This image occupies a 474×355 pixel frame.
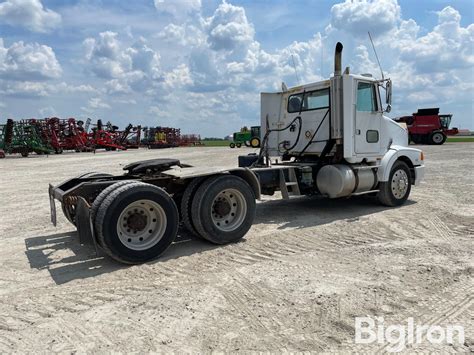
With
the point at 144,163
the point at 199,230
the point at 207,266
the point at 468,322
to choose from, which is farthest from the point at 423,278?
the point at 144,163

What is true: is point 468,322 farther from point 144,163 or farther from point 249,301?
point 144,163

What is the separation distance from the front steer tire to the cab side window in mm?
4880

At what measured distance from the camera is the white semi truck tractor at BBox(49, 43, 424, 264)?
4.98 m

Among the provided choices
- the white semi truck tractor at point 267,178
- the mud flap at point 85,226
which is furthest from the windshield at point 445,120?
the mud flap at point 85,226

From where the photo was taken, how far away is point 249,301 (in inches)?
153

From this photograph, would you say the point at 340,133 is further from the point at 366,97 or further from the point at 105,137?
the point at 105,137

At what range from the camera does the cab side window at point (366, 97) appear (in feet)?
26.5

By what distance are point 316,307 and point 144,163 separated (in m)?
3.93

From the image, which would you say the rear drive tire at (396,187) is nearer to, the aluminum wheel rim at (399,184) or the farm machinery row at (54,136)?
the aluminum wheel rim at (399,184)

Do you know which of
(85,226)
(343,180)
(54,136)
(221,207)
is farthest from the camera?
(54,136)

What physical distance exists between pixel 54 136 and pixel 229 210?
33636mm

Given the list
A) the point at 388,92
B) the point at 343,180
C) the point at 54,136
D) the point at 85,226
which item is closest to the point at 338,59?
the point at 388,92

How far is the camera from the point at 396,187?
8648 millimetres

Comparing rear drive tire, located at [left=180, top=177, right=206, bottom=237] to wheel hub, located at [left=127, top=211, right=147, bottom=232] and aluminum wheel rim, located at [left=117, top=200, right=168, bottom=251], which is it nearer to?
aluminum wheel rim, located at [left=117, top=200, right=168, bottom=251]
